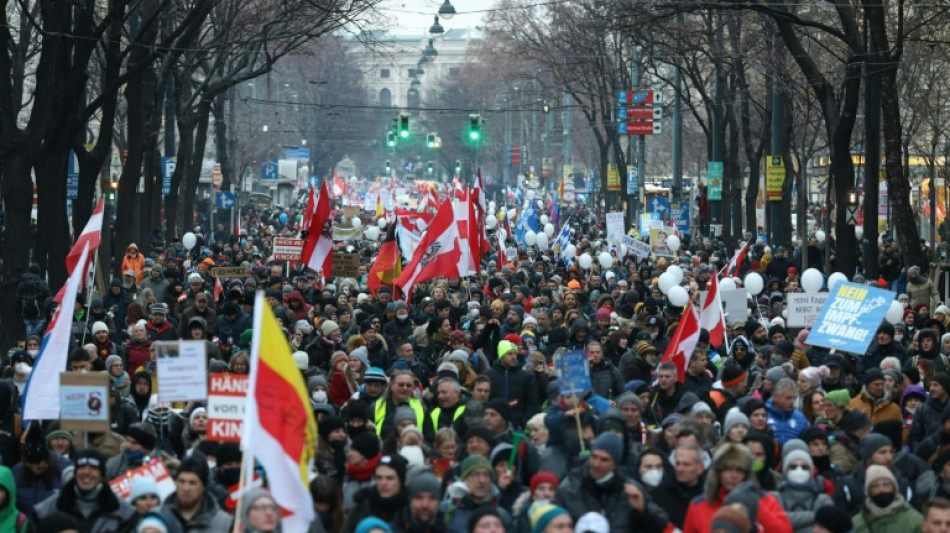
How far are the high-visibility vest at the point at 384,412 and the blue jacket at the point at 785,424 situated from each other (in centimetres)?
216

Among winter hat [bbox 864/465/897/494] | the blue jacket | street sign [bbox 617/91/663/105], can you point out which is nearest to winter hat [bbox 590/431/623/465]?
winter hat [bbox 864/465/897/494]

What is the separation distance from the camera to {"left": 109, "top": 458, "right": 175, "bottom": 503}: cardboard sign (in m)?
10.0

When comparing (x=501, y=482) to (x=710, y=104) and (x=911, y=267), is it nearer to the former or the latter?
(x=911, y=267)

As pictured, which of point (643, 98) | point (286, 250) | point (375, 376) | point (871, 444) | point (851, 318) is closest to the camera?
point (871, 444)

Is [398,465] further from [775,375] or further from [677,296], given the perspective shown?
[677,296]

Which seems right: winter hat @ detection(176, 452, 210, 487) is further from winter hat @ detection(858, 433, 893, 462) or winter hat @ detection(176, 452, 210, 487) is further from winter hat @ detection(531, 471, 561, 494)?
winter hat @ detection(858, 433, 893, 462)

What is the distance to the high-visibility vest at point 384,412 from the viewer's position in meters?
12.7

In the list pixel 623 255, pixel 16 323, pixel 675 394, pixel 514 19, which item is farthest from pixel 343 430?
pixel 514 19

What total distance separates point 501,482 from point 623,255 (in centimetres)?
2345

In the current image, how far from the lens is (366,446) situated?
10.5 metres

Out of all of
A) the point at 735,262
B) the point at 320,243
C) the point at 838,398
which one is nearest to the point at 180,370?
the point at 838,398

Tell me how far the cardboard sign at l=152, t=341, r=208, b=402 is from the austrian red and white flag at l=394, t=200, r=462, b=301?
10.8 metres

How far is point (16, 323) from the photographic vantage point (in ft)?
72.9

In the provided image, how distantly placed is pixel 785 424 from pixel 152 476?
13.9 feet
